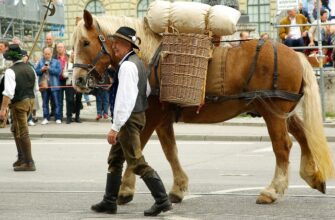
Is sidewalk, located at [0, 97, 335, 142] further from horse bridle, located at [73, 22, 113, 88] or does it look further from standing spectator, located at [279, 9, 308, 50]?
horse bridle, located at [73, 22, 113, 88]

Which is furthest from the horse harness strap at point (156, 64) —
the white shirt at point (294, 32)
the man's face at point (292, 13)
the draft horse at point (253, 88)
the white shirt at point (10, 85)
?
the white shirt at point (294, 32)

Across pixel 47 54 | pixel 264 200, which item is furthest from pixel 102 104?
pixel 264 200

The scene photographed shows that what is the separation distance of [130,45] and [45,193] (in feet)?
8.64

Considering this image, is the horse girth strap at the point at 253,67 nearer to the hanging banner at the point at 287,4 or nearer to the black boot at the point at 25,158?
the black boot at the point at 25,158

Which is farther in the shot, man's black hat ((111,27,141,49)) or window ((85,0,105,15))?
window ((85,0,105,15))

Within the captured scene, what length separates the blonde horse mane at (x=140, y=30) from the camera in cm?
962

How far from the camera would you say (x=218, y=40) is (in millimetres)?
9859

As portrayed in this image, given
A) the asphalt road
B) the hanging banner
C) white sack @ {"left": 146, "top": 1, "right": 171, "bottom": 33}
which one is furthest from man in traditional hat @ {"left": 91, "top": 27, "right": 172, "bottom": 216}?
the hanging banner

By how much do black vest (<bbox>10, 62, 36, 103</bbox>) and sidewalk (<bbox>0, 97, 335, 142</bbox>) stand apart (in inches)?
233

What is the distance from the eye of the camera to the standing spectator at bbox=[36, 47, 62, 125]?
2208 centimetres

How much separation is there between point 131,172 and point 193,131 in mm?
10593

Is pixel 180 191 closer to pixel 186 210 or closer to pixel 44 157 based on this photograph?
pixel 186 210

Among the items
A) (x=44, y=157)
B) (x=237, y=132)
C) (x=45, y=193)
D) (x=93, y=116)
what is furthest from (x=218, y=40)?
(x=93, y=116)

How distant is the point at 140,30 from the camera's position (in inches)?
382
